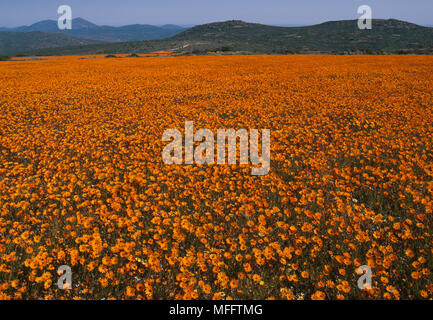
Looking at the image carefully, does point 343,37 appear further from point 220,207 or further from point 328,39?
point 220,207

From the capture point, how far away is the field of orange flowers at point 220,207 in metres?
3.48

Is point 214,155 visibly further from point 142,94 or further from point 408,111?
point 142,94

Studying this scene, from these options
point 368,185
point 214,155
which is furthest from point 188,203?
point 368,185

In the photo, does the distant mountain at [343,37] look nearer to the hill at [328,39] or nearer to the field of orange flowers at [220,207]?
the hill at [328,39]

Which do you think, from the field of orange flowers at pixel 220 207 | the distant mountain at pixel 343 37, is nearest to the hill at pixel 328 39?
the distant mountain at pixel 343 37

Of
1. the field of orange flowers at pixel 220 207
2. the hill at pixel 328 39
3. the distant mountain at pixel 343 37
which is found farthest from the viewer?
the distant mountain at pixel 343 37

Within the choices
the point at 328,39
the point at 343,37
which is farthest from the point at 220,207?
the point at 343,37

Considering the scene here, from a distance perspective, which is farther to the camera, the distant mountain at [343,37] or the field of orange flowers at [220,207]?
the distant mountain at [343,37]

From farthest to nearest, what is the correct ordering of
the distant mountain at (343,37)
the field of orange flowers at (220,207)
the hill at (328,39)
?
the distant mountain at (343,37)
the hill at (328,39)
the field of orange flowers at (220,207)

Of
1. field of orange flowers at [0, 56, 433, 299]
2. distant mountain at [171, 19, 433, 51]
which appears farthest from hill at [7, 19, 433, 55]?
field of orange flowers at [0, 56, 433, 299]

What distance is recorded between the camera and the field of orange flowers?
3.48 meters

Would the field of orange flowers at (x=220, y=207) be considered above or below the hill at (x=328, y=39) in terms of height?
below

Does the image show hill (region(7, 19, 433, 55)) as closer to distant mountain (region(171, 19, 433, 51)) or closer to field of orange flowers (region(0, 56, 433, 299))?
distant mountain (region(171, 19, 433, 51))
